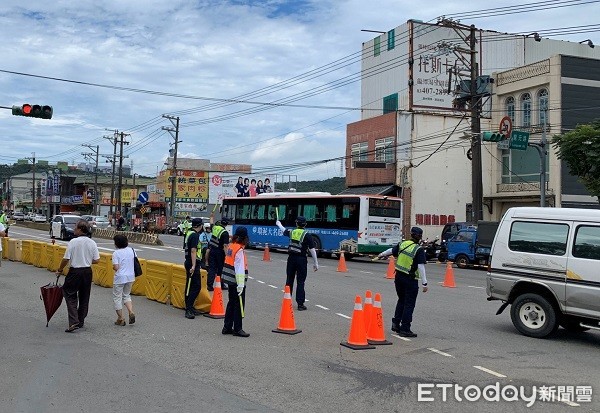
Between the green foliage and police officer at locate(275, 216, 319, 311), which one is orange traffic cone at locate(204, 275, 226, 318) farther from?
the green foliage

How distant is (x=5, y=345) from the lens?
27.6ft

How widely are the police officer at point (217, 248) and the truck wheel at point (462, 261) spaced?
1567 centimetres

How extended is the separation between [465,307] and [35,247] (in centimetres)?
1461

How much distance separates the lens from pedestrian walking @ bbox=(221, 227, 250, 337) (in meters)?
9.13

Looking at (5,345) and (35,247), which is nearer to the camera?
(5,345)

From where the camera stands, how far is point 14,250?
22.1 meters

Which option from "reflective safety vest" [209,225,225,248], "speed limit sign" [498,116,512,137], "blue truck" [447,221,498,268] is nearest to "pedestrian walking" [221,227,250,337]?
"reflective safety vest" [209,225,225,248]

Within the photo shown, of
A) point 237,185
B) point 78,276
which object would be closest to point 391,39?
point 237,185

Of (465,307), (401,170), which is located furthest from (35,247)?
(401,170)

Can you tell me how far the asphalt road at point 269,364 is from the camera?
611 cm

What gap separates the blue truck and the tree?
3928mm

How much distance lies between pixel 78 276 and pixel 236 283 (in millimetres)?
2546

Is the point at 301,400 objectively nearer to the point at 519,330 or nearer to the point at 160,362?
Result: the point at 160,362

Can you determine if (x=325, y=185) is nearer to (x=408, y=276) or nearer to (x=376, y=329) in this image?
(x=408, y=276)
